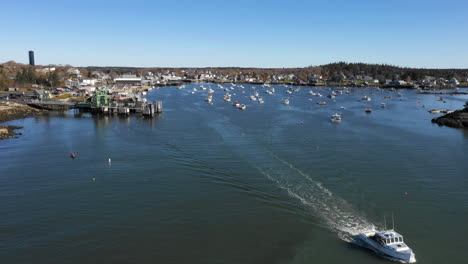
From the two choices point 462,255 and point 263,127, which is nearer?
point 462,255

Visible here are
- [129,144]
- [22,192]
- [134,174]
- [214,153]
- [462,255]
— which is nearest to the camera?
[462,255]

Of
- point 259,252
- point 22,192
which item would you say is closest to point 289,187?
point 259,252

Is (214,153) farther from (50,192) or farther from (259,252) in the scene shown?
(259,252)

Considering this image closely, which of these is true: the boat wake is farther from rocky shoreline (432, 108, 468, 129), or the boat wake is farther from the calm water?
rocky shoreline (432, 108, 468, 129)

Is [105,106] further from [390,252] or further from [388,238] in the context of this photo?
[390,252]

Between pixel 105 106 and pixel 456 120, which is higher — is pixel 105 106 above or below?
above

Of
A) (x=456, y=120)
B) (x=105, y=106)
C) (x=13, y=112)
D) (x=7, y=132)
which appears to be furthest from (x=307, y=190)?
(x=13, y=112)
